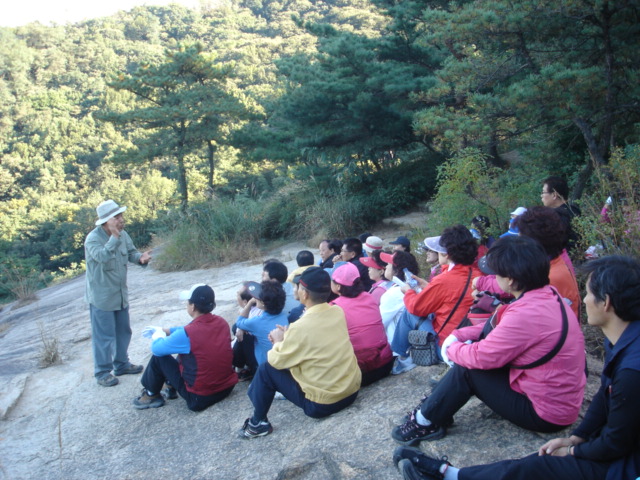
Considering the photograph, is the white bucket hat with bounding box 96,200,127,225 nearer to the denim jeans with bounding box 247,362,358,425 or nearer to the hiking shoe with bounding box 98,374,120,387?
the hiking shoe with bounding box 98,374,120,387

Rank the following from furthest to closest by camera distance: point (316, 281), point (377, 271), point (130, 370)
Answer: point (130, 370), point (377, 271), point (316, 281)

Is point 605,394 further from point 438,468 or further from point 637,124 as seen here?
point 637,124

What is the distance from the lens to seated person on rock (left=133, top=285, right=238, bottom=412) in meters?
3.70

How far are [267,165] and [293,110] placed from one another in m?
15.4

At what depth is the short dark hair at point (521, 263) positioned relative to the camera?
2316mm

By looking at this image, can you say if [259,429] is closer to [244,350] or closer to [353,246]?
[244,350]

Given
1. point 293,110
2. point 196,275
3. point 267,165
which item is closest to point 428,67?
point 293,110

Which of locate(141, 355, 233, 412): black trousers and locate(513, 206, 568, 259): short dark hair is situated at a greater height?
locate(513, 206, 568, 259): short dark hair

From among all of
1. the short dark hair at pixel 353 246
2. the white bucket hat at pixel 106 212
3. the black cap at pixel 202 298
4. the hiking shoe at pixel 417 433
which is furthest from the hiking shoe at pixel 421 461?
the white bucket hat at pixel 106 212

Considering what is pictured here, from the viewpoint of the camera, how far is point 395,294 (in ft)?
13.0

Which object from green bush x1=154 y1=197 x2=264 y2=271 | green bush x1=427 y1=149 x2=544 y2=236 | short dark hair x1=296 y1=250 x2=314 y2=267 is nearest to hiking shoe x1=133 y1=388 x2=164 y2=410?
short dark hair x1=296 y1=250 x2=314 y2=267

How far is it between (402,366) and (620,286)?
210cm

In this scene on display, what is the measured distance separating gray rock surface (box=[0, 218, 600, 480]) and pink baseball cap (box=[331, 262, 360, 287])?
0.78 meters

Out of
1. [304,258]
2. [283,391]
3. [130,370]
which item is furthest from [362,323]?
[130,370]
